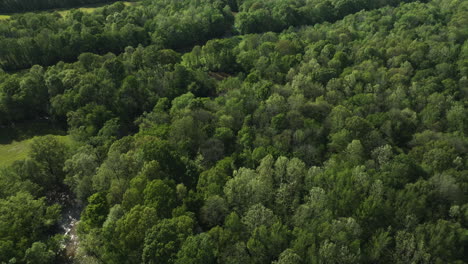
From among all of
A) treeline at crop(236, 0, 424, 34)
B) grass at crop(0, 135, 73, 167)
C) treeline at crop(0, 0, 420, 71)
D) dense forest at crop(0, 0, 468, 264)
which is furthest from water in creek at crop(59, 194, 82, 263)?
treeline at crop(236, 0, 424, 34)

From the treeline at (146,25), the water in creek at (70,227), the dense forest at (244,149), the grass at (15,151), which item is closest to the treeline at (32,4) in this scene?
the treeline at (146,25)

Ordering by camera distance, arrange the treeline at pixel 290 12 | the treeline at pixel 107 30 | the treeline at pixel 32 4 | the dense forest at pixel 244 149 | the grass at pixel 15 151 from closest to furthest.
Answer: the dense forest at pixel 244 149, the grass at pixel 15 151, the treeline at pixel 107 30, the treeline at pixel 290 12, the treeline at pixel 32 4

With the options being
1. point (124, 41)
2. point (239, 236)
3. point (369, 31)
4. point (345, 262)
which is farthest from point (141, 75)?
point (369, 31)

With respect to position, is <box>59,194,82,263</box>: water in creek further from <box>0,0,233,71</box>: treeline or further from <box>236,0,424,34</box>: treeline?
<box>236,0,424,34</box>: treeline

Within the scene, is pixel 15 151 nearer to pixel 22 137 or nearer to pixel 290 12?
pixel 22 137

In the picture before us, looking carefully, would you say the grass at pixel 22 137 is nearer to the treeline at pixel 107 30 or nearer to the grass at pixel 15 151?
the grass at pixel 15 151

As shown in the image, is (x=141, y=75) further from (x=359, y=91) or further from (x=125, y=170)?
(x=359, y=91)
